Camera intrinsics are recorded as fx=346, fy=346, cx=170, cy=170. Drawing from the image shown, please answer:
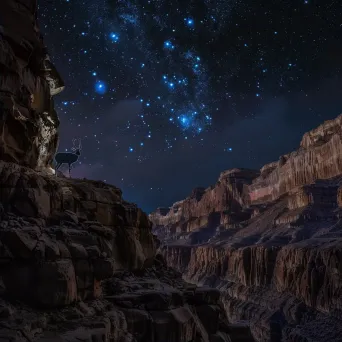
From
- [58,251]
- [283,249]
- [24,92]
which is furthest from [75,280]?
[283,249]

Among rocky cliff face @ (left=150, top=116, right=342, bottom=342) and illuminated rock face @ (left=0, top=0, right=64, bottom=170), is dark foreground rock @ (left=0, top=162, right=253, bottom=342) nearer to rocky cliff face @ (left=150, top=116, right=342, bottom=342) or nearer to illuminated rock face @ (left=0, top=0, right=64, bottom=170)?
illuminated rock face @ (left=0, top=0, right=64, bottom=170)

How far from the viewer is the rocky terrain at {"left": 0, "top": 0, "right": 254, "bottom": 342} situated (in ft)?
33.4

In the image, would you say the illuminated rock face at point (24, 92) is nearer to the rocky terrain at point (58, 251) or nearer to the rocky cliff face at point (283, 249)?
the rocky terrain at point (58, 251)

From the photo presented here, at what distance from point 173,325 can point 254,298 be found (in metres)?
38.3

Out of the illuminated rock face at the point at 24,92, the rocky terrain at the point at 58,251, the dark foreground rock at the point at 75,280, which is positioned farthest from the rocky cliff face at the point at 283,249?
the illuminated rock face at the point at 24,92

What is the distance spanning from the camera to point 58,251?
11.0 meters

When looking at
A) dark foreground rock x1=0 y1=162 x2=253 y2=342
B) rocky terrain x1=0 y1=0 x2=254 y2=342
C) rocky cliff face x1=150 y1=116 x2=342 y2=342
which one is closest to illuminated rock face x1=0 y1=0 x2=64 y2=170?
rocky terrain x1=0 y1=0 x2=254 y2=342

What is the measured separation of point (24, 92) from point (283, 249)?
4079 cm

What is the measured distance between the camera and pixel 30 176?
42.9 feet

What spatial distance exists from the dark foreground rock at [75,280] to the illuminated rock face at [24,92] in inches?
67.0

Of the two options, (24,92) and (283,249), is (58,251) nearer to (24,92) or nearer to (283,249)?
(24,92)

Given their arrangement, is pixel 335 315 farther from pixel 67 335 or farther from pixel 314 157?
pixel 314 157

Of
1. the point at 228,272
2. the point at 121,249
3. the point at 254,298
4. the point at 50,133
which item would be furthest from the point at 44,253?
the point at 228,272

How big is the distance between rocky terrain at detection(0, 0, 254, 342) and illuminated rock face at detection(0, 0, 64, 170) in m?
0.05
